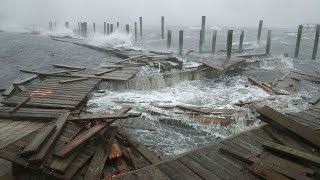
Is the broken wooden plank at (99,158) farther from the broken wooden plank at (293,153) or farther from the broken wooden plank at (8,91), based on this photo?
the broken wooden plank at (8,91)

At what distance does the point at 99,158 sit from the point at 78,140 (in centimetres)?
71

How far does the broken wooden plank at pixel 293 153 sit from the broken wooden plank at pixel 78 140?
4.27 m

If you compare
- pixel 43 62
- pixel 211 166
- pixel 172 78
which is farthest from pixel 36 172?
pixel 43 62

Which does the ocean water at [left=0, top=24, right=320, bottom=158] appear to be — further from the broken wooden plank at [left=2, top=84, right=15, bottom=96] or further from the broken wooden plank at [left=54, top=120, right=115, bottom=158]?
the broken wooden plank at [left=2, top=84, right=15, bottom=96]

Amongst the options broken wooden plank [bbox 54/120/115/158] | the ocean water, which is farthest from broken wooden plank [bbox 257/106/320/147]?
broken wooden plank [bbox 54/120/115/158]

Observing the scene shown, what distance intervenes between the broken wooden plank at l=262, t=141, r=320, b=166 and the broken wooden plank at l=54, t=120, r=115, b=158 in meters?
4.27

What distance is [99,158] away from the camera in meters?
6.98

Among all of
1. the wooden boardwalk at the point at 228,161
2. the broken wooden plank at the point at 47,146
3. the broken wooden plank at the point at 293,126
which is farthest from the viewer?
the broken wooden plank at the point at 293,126

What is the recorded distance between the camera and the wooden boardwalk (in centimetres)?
576

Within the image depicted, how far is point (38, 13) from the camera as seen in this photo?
354 feet

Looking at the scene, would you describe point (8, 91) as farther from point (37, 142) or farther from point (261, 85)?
point (261, 85)

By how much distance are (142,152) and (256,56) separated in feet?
71.9

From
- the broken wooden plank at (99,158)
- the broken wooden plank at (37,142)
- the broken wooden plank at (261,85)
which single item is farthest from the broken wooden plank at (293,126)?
the broken wooden plank at (261,85)

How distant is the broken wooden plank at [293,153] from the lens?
599 cm
